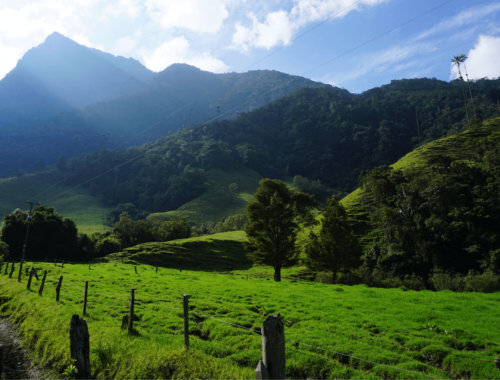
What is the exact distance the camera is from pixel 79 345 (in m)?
7.63

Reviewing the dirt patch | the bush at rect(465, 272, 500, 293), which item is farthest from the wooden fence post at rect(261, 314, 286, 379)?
the bush at rect(465, 272, 500, 293)

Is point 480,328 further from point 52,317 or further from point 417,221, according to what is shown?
point 417,221

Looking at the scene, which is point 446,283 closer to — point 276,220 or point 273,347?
point 276,220

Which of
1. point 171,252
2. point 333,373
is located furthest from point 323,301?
point 171,252

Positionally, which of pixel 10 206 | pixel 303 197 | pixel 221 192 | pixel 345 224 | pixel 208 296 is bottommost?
pixel 208 296

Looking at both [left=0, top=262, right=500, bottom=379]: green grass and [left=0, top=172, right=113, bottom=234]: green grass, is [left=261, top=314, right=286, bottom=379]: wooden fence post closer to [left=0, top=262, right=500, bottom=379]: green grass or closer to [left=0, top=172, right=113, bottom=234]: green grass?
[left=0, top=262, right=500, bottom=379]: green grass

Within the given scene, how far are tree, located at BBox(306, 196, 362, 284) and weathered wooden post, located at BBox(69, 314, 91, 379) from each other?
119 ft

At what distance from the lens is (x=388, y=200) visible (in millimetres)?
57406

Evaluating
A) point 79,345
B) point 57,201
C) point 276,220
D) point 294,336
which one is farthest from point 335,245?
point 57,201

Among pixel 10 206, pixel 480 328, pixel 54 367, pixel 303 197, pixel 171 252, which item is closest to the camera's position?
pixel 54 367

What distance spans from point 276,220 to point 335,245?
9.35m

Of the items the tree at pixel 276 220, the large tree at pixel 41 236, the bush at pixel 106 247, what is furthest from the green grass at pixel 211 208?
the tree at pixel 276 220

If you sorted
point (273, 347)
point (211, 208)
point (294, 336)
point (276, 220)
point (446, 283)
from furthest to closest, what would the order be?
point (211, 208), point (276, 220), point (446, 283), point (294, 336), point (273, 347)

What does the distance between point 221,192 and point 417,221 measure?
159 m
